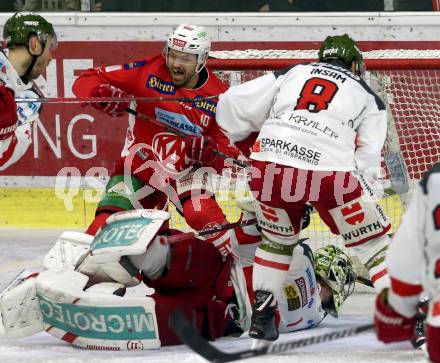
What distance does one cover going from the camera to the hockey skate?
4.17m

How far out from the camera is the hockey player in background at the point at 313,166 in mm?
A: 4078

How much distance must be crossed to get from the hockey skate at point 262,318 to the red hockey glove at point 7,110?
108 cm

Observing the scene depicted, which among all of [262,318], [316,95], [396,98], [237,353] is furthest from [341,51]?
[396,98]

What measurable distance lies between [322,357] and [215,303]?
0.48 m

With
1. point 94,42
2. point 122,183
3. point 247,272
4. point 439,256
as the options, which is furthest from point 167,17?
point 439,256

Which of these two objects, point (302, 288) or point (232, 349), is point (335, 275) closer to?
point (302, 288)

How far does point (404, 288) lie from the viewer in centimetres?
271

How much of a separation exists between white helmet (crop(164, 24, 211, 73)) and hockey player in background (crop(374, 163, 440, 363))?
7.79 ft

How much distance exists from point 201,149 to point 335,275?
27.2 inches

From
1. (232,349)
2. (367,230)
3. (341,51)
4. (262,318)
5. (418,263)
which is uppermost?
(341,51)

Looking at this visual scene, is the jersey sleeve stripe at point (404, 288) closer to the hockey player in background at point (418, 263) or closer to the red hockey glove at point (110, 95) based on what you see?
the hockey player in background at point (418, 263)

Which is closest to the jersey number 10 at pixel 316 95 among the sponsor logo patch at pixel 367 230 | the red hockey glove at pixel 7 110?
the sponsor logo patch at pixel 367 230

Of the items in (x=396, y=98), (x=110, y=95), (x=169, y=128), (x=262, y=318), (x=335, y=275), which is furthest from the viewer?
(x=396, y=98)

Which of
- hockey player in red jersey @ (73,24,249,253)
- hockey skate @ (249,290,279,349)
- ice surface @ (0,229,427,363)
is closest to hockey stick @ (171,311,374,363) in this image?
ice surface @ (0,229,427,363)
